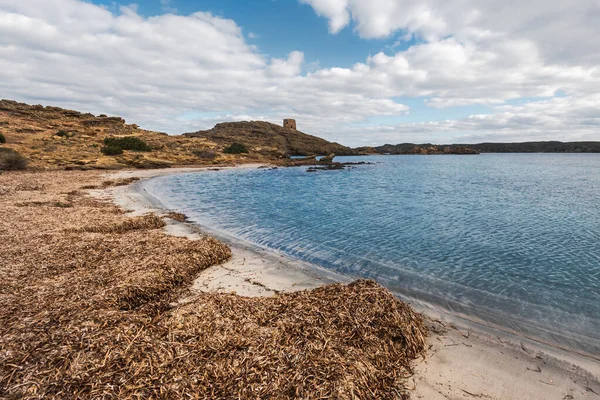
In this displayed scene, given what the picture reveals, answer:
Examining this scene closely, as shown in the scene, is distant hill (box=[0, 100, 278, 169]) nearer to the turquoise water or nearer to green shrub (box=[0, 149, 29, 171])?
green shrub (box=[0, 149, 29, 171])

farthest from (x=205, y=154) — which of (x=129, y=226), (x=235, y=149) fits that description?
(x=129, y=226)

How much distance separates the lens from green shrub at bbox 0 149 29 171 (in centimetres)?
3772

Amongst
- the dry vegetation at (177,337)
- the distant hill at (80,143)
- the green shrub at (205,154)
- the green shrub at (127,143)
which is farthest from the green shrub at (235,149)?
the dry vegetation at (177,337)

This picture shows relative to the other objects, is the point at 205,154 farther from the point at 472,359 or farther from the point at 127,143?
the point at 472,359

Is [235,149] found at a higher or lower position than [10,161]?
higher

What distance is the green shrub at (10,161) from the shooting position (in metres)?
37.7

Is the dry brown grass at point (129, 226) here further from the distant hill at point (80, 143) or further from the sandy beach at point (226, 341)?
the distant hill at point (80, 143)

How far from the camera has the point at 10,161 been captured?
37938 mm

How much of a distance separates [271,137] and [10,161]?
12036 centimetres

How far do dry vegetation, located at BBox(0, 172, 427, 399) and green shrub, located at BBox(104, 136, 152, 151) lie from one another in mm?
59095

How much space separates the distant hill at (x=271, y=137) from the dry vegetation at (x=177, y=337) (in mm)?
125700

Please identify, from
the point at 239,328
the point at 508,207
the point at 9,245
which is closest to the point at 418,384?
the point at 239,328

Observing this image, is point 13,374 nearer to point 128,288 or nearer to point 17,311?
point 17,311

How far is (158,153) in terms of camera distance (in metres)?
63.9
